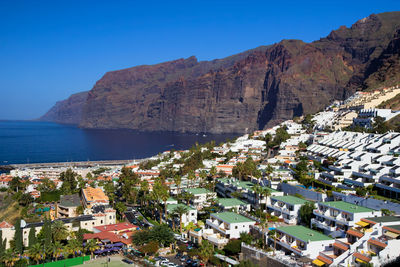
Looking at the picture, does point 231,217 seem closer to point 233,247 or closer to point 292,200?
point 233,247

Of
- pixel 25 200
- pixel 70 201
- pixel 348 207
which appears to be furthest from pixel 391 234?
pixel 25 200

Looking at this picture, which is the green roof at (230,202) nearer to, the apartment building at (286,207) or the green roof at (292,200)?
the apartment building at (286,207)

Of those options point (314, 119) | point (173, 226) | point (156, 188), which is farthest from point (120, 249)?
point (314, 119)

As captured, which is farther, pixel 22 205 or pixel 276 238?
pixel 22 205

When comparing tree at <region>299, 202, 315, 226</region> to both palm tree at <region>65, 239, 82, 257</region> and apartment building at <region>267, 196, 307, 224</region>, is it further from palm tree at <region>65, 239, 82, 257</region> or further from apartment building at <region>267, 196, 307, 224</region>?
palm tree at <region>65, 239, 82, 257</region>

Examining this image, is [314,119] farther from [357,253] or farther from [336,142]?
[357,253]

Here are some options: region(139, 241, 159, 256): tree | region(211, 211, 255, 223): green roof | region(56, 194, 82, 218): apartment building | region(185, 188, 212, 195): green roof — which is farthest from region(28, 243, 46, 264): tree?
region(185, 188, 212, 195): green roof

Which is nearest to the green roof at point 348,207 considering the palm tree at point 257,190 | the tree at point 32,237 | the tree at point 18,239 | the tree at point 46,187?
the palm tree at point 257,190

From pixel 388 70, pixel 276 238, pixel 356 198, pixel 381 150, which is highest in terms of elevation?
pixel 388 70
